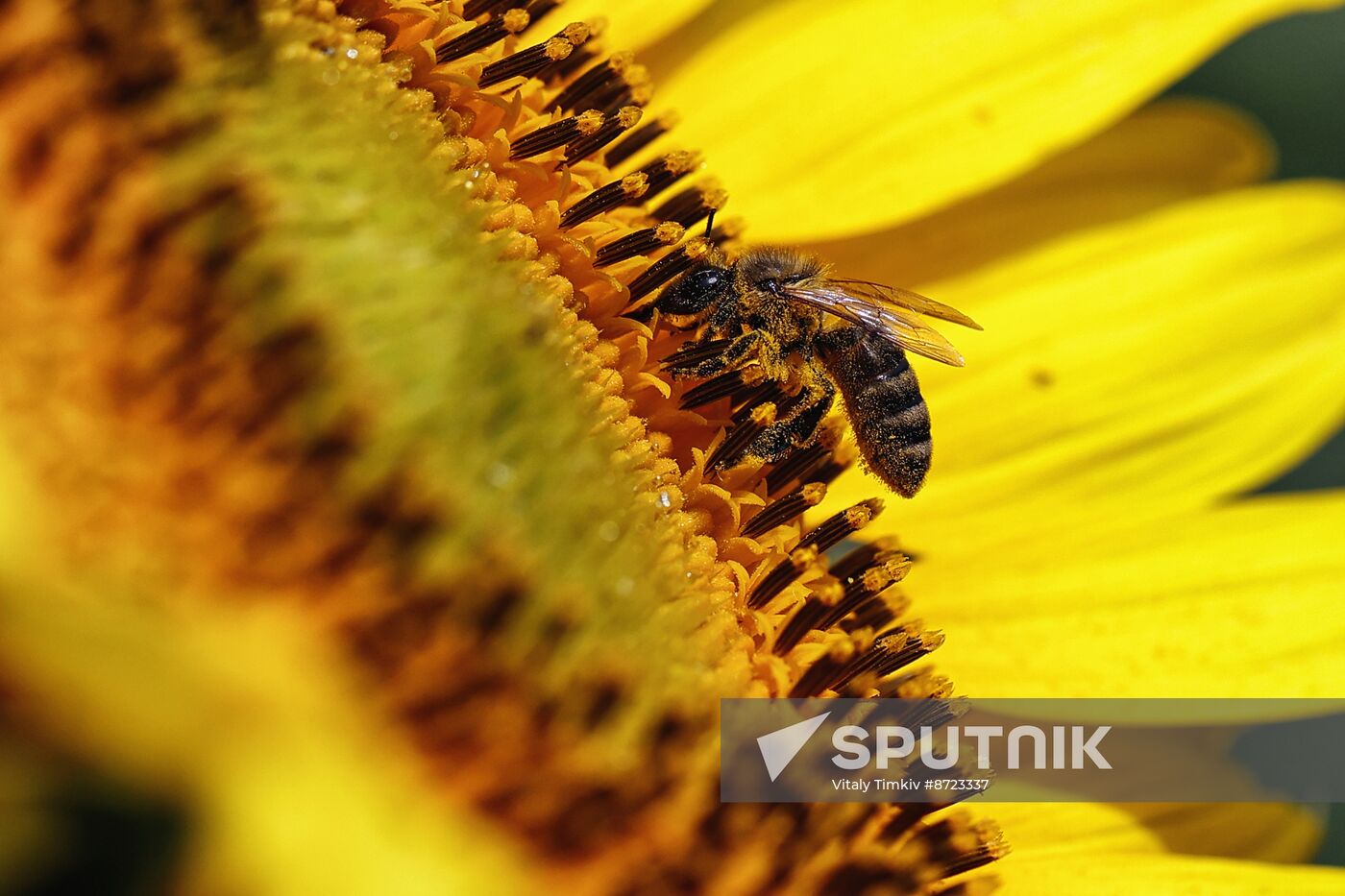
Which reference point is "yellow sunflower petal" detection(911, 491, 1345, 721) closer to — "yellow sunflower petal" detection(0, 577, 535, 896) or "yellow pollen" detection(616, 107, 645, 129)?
"yellow pollen" detection(616, 107, 645, 129)

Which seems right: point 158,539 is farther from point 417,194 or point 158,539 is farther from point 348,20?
point 348,20

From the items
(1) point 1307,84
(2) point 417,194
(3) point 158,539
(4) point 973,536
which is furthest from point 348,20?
(1) point 1307,84

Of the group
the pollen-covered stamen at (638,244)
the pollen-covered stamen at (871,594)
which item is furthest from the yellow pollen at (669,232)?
the pollen-covered stamen at (871,594)

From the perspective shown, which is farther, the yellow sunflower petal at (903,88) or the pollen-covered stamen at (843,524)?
the yellow sunflower petal at (903,88)

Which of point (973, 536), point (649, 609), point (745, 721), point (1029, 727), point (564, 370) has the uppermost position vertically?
point (564, 370)

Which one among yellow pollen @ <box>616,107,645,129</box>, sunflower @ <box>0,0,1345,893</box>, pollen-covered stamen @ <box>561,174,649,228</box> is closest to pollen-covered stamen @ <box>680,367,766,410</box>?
sunflower @ <box>0,0,1345,893</box>

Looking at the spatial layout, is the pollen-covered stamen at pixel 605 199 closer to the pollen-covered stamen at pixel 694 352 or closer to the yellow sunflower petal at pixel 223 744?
the pollen-covered stamen at pixel 694 352
